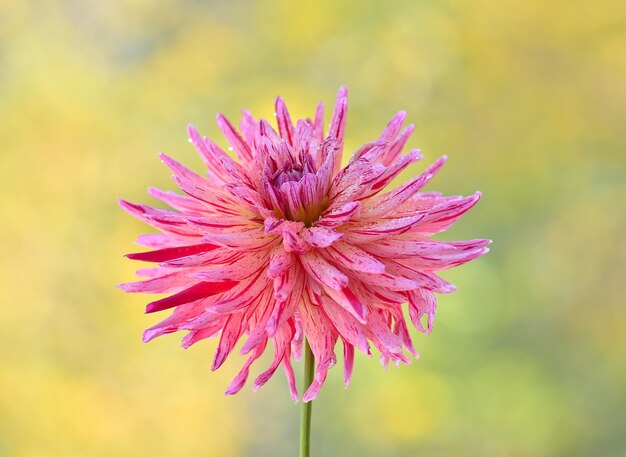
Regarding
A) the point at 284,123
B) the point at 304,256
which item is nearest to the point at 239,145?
the point at 284,123

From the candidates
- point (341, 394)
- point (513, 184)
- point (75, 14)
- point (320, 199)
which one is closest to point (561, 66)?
point (513, 184)

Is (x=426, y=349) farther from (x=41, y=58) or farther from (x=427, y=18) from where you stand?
(x=41, y=58)

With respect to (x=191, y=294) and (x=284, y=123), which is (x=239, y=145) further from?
(x=191, y=294)

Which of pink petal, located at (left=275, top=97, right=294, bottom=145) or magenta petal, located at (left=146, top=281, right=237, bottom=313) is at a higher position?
pink petal, located at (left=275, top=97, right=294, bottom=145)

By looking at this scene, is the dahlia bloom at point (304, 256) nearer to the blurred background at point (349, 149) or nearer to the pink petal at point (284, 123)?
the pink petal at point (284, 123)

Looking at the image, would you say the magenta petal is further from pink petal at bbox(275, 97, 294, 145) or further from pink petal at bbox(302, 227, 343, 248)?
pink petal at bbox(275, 97, 294, 145)

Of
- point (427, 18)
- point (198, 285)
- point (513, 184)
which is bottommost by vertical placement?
point (198, 285)

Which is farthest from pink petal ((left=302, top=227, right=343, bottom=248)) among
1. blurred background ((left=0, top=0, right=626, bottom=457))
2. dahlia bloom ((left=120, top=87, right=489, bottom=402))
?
blurred background ((left=0, top=0, right=626, bottom=457))
